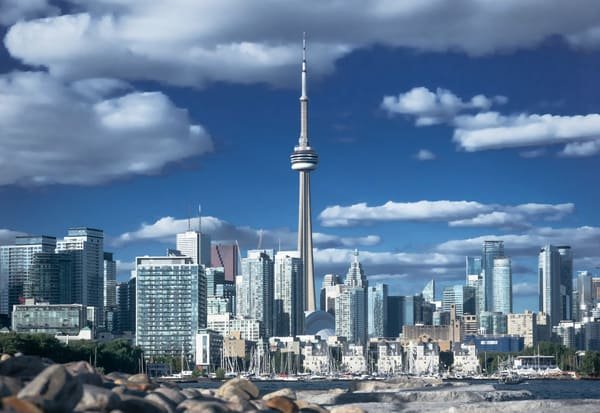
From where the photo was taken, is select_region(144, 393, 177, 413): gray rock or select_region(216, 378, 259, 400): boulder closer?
select_region(144, 393, 177, 413): gray rock

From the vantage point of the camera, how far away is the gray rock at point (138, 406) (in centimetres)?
3055

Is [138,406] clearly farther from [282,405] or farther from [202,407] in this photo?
[282,405]

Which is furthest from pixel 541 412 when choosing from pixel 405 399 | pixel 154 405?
pixel 154 405

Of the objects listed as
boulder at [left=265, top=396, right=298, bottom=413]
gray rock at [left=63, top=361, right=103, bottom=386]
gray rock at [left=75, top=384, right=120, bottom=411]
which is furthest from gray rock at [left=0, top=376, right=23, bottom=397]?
boulder at [left=265, top=396, right=298, bottom=413]

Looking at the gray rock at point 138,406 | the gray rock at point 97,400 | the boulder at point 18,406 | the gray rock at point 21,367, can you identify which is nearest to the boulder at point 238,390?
the gray rock at point 21,367

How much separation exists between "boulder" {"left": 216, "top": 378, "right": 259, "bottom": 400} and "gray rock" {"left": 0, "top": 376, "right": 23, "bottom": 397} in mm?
11949

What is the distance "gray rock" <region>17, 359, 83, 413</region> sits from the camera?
27609 mm

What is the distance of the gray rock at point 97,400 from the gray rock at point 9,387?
161 centimetres

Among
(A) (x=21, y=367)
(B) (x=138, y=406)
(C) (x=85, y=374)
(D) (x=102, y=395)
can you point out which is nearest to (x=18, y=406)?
(D) (x=102, y=395)

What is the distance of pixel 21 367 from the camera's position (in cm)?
3612

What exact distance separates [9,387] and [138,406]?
3.59m

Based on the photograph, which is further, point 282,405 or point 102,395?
point 282,405

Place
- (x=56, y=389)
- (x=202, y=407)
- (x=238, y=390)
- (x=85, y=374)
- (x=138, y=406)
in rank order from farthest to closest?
(x=238, y=390) → (x=85, y=374) → (x=202, y=407) → (x=138, y=406) → (x=56, y=389)

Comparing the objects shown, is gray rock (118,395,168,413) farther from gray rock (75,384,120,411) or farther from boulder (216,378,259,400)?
boulder (216,378,259,400)
